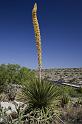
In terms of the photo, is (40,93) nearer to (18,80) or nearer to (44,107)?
(44,107)

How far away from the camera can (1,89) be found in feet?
60.0

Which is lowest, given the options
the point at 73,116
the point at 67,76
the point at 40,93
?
the point at 73,116

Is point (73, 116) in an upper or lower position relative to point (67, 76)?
lower

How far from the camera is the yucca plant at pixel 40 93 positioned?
30.1 ft

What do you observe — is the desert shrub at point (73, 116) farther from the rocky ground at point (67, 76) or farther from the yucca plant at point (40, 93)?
the rocky ground at point (67, 76)

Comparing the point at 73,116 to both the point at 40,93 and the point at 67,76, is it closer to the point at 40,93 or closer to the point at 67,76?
the point at 40,93

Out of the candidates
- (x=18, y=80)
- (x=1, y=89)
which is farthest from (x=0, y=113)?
(x=18, y=80)

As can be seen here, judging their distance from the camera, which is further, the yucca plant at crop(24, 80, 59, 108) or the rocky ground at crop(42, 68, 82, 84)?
the rocky ground at crop(42, 68, 82, 84)

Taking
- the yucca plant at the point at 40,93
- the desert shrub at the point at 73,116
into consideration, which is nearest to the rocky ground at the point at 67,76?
the desert shrub at the point at 73,116

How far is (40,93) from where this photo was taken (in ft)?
30.4

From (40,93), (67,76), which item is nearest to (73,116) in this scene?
(40,93)

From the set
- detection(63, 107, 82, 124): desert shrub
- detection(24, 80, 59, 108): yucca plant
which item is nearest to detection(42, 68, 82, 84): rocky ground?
detection(63, 107, 82, 124): desert shrub

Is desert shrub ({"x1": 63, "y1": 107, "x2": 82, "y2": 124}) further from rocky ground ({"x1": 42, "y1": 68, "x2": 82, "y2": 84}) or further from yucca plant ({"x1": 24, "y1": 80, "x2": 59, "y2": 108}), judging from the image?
rocky ground ({"x1": 42, "y1": 68, "x2": 82, "y2": 84})

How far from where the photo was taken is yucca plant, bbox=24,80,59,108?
361 inches
